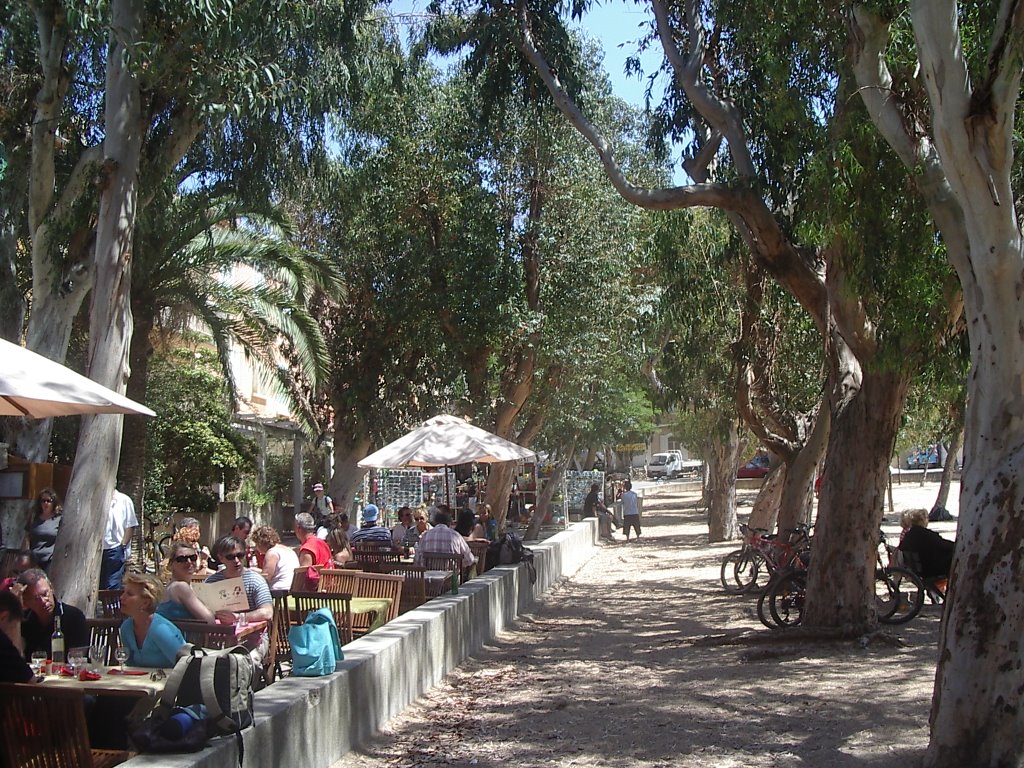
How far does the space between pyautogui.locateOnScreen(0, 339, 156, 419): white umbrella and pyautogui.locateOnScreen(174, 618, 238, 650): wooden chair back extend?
1364mm

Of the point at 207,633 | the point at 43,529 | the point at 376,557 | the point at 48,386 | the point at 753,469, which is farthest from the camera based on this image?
the point at 753,469

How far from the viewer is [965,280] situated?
664 centimetres

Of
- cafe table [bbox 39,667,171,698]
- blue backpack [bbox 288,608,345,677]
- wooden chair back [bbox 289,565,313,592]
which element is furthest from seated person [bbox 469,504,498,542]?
cafe table [bbox 39,667,171,698]

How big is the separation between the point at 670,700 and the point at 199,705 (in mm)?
4709

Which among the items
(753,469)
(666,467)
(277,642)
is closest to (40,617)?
Answer: (277,642)

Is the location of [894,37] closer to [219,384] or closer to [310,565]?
[310,565]

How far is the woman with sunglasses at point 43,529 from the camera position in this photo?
11.0 metres

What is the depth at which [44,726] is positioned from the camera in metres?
4.72

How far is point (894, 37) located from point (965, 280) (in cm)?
415

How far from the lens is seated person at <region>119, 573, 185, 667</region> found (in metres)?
6.33

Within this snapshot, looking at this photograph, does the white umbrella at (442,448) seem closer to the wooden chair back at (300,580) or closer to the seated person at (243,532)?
the seated person at (243,532)

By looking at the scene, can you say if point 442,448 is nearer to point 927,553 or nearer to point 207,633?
point 927,553

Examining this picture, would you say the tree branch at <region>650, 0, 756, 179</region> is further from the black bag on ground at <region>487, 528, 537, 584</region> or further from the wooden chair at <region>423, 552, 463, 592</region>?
the black bag on ground at <region>487, 528, 537, 584</region>

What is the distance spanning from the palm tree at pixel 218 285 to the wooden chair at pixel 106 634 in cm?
853
